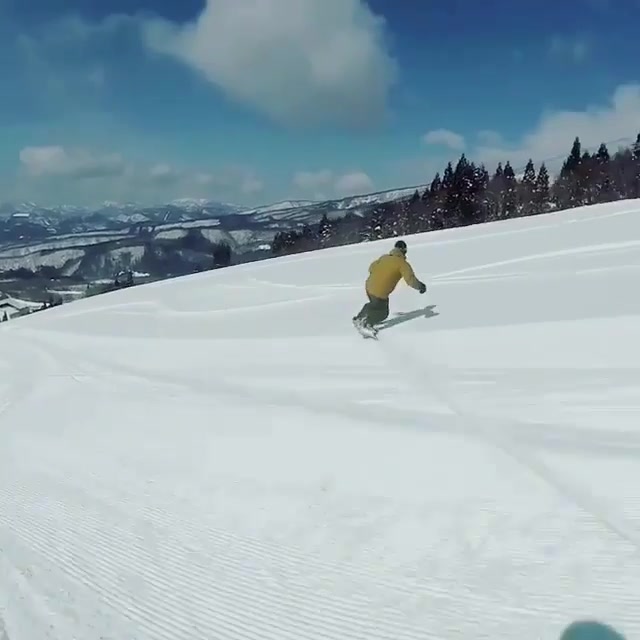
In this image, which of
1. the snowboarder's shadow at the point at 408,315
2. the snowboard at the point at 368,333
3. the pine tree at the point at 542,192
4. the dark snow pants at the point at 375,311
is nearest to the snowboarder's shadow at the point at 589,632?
the snowboard at the point at 368,333

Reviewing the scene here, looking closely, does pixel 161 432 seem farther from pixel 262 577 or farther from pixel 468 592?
pixel 468 592

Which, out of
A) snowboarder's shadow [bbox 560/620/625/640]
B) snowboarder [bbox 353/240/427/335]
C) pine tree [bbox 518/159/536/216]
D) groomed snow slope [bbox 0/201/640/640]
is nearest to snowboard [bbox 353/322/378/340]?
snowboarder [bbox 353/240/427/335]

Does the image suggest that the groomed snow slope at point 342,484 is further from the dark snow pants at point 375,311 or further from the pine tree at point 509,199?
the pine tree at point 509,199

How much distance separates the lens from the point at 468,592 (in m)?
3.55

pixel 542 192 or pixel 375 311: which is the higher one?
pixel 542 192

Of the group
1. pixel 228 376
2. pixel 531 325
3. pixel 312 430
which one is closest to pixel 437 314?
pixel 531 325

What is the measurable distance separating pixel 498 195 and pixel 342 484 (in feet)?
215

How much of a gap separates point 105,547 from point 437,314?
1041 centimetres

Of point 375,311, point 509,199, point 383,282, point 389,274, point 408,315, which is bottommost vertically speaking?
point 408,315

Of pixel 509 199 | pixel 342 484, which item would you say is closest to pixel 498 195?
pixel 509 199

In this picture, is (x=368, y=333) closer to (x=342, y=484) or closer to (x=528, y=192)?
(x=342, y=484)

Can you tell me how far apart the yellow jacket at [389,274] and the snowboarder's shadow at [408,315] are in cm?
105

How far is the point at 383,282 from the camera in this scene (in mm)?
12227

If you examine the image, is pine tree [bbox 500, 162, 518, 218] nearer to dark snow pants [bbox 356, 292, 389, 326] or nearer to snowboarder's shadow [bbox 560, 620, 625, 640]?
dark snow pants [bbox 356, 292, 389, 326]
